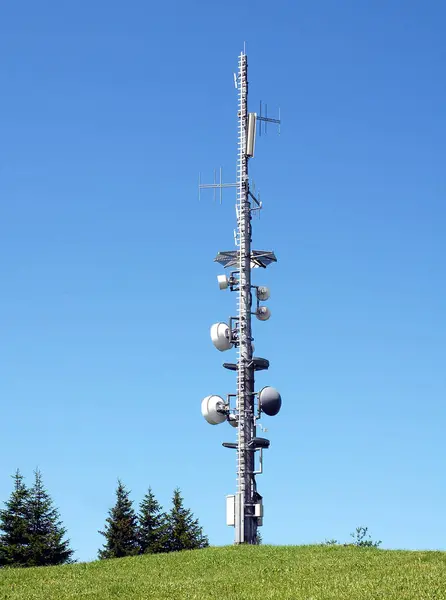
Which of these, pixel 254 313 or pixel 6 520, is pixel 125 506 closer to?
pixel 6 520

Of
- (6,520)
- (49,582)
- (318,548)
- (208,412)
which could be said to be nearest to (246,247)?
(208,412)

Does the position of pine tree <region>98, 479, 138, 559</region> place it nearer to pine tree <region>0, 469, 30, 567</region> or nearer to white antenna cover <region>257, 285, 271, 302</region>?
pine tree <region>0, 469, 30, 567</region>

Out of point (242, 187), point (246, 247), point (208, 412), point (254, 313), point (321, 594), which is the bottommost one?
point (321, 594)

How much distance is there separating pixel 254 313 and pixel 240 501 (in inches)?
322

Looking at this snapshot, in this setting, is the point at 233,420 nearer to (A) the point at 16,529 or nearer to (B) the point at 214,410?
(B) the point at 214,410

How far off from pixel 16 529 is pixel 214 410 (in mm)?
19403

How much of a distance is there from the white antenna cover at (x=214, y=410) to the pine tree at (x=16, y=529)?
18.5m

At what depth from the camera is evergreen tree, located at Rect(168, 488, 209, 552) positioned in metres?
58.0

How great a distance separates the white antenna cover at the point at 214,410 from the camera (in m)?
42.5

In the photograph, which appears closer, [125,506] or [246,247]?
[246,247]

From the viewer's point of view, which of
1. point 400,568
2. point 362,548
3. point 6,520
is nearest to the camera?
point 400,568

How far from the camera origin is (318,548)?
119 feet

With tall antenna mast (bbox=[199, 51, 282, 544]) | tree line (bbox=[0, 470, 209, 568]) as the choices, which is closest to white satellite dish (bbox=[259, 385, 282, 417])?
tall antenna mast (bbox=[199, 51, 282, 544])

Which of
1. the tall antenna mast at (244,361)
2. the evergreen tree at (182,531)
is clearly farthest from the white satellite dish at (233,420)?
the evergreen tree at (182,531)
